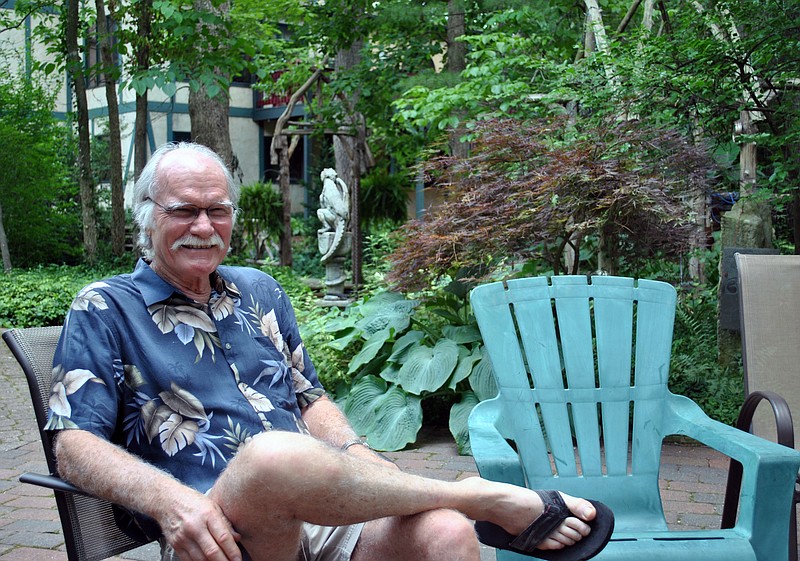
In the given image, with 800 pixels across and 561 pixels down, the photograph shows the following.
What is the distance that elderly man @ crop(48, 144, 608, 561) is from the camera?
1.72 metres

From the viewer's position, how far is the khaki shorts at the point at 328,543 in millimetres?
2051

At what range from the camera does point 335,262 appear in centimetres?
1096

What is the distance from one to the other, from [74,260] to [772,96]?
13845 millimetres

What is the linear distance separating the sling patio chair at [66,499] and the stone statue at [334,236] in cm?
861

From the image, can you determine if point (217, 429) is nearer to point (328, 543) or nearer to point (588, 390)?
point (328, 543)

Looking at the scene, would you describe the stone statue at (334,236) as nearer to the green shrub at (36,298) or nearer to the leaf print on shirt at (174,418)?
the green shrub at (36,298)

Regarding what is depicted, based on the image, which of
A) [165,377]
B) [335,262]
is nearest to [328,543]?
[165,377]

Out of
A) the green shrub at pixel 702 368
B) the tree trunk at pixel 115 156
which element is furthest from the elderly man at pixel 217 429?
the tree trunk at pixel 115 156

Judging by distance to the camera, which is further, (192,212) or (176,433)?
(192,212)

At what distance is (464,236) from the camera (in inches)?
188

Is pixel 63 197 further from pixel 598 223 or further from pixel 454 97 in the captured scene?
pixel 598 223

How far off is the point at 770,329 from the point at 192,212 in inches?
94.7

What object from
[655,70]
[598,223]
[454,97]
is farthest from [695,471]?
[454,97]

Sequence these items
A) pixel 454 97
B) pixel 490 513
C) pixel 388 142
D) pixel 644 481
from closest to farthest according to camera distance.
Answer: pixel 490 513
pixel 644 481
pixel 454 97
pixel 388 142
